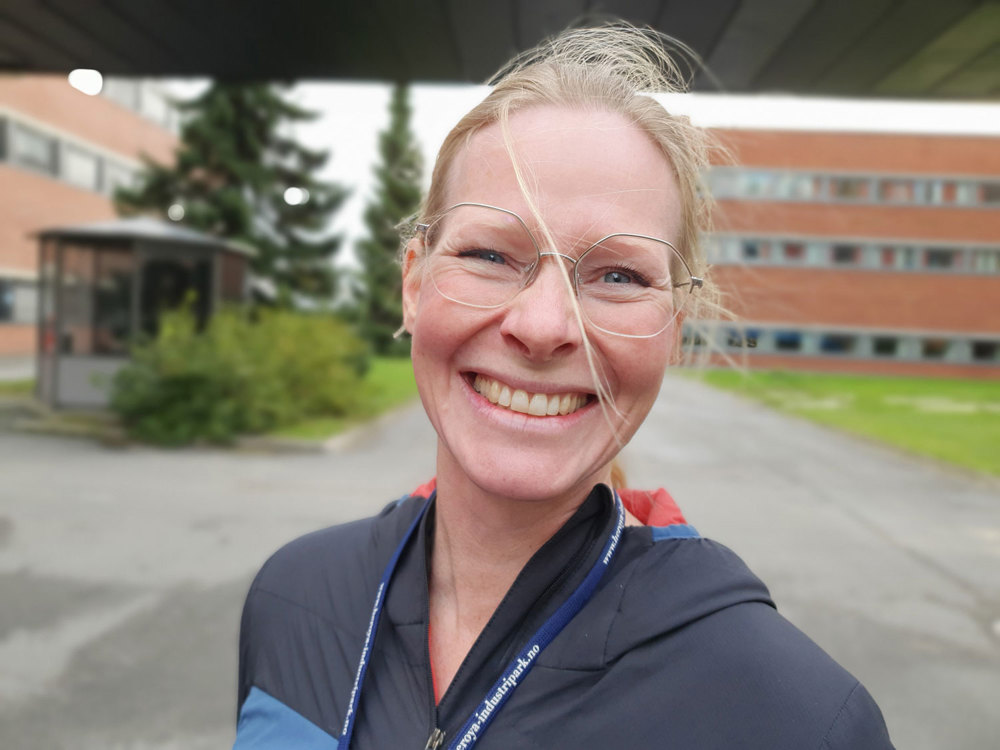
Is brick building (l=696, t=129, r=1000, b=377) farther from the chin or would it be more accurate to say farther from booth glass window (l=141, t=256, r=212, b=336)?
the chin

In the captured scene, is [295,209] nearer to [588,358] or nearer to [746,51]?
[746,51]

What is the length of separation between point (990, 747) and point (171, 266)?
46.1ft

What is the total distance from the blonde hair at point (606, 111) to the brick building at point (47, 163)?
27.1 m

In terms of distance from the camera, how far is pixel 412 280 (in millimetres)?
1454

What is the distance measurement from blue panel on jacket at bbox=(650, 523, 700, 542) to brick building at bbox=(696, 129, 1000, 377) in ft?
110

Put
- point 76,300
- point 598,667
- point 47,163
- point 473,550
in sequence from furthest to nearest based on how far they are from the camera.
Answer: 1. point 47,163
2. point 76,300
3. point 473,550
4. point 598,667

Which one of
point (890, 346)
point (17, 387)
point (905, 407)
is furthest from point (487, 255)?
point (890, 346)

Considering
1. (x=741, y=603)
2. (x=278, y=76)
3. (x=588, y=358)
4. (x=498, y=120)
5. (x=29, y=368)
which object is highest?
(x=278, y=76)

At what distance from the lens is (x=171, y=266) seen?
1476 cm

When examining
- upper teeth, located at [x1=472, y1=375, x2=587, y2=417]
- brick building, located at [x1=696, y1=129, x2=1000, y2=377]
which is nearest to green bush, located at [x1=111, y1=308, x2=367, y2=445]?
upper teeth, located at [x1=472, y1=375, x2=587, y2=417]

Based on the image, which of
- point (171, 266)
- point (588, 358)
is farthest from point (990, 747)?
point (171, 266)

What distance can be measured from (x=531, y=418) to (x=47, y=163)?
1416 inches

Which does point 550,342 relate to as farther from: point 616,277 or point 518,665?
point 518,665

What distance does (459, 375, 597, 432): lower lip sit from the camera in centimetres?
117
